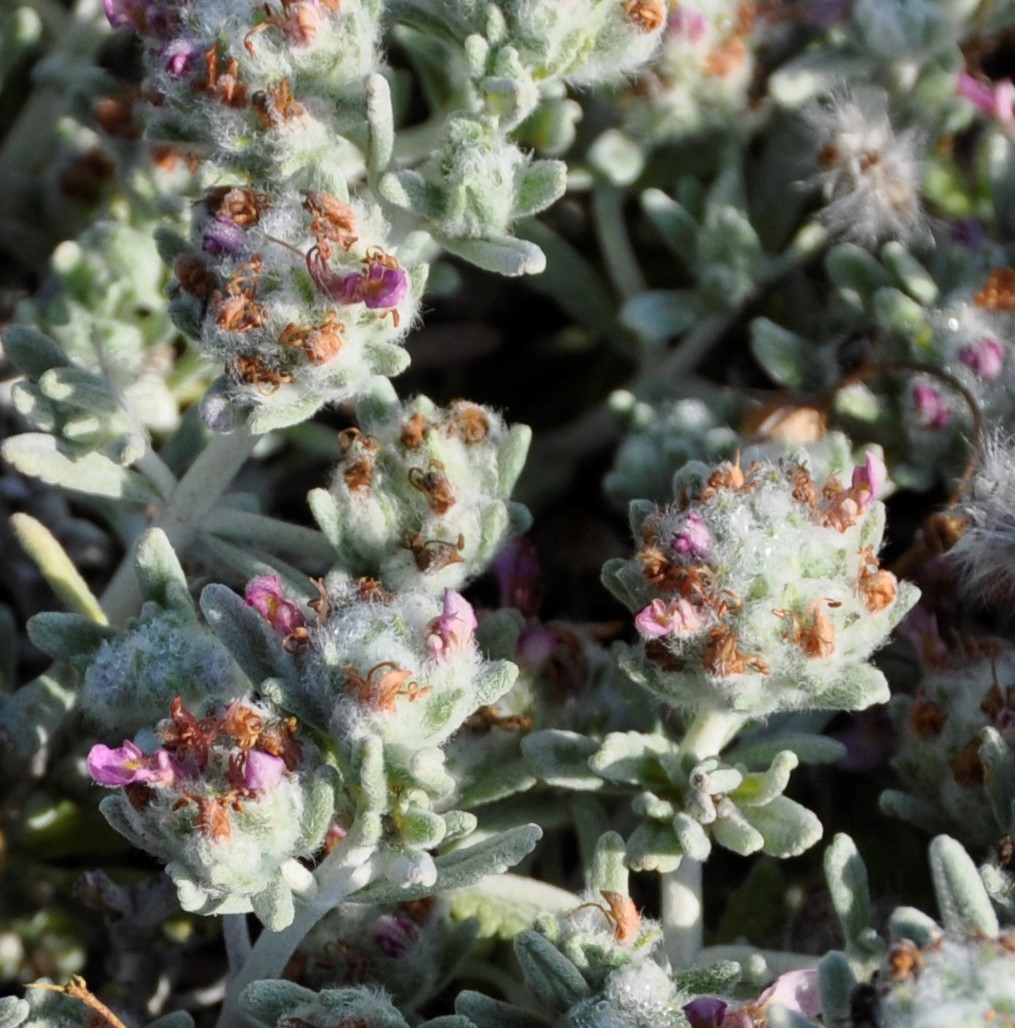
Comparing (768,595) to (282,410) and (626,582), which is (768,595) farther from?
(282,410)

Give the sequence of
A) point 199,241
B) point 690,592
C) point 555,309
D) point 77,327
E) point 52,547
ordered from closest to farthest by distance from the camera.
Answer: point 690,592, point 199,241, point 52,547, point 77,327, point 555,309

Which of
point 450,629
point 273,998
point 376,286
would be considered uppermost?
point 376,286

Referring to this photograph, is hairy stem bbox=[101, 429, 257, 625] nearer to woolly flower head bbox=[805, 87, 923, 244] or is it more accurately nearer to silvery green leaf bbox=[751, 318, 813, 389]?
silvery green leaf bbox=[751, 318, 813, 389]

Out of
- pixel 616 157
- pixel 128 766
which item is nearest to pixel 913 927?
pixel 128 766

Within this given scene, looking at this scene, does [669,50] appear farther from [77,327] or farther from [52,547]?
[52,547]

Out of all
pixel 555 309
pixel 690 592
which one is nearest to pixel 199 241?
pixel 690 592

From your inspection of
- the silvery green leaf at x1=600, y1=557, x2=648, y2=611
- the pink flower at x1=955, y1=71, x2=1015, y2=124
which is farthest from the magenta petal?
the pink flower at x1=955, y1=71, x2=1015, y2=124

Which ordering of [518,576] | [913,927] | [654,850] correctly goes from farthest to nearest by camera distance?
[518,576], [654,850], [913,927]
